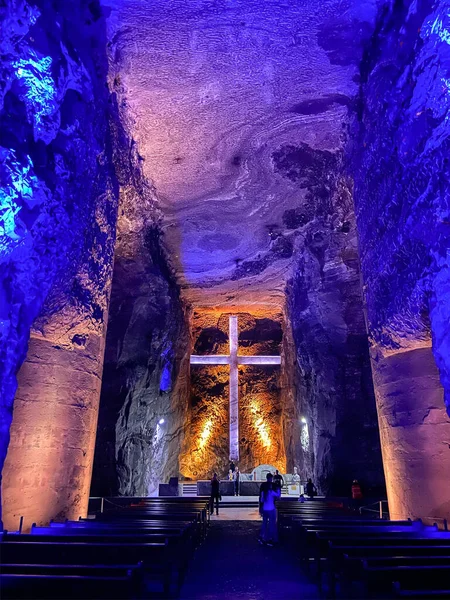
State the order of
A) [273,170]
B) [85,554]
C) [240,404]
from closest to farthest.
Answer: [85,554], [273,170], [240,404]

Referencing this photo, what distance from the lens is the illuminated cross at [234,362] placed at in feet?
58.9

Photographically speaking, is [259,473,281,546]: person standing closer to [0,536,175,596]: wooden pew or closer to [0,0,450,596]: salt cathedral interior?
[0,0,450,596]: salt cathedral interior

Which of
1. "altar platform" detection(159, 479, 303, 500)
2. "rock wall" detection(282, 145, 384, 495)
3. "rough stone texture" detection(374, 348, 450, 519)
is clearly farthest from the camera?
"altar platform" detection(159, 479, 303, 500)

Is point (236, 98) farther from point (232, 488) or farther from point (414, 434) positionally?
point (232, 488)

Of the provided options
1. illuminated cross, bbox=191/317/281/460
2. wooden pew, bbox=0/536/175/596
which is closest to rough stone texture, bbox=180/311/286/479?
illuminated cross, bbox=191/317/281/460

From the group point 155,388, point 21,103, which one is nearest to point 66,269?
Result: point 21,103

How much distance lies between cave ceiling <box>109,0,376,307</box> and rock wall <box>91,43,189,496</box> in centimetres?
70

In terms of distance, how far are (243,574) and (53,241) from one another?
4331 millimetres

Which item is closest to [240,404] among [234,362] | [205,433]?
[205,433]

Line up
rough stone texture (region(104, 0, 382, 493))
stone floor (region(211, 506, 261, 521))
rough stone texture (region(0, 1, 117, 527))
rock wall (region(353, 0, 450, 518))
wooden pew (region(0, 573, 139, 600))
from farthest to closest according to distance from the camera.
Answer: stone floor (region(211, 506, 261, 521)) < rough stone texture (region(104, 0, 382, 493)) < rock wall (region(353, 0, 450, 518)) < rough stone texture (region(0, 1, 117, 527)) < wooden pew (region(0, 573, 139, 600))

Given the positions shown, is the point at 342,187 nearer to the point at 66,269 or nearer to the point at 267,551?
the point at 66,269

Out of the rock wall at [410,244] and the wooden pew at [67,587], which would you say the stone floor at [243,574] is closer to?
the wooden pew at [67,587]

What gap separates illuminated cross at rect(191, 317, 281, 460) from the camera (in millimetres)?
17938

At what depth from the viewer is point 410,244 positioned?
18.5 ft
